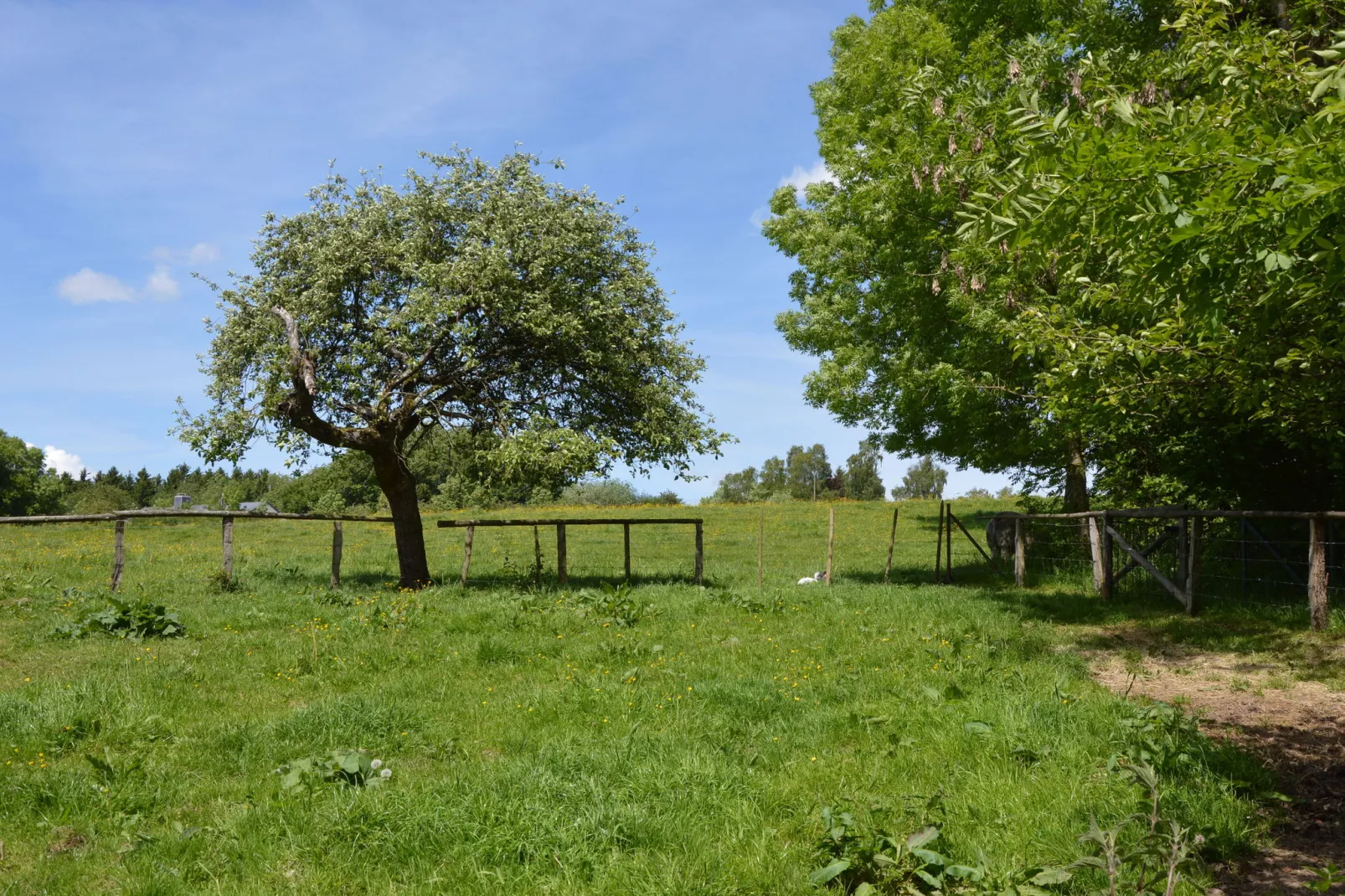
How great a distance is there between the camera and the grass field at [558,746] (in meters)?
5.62

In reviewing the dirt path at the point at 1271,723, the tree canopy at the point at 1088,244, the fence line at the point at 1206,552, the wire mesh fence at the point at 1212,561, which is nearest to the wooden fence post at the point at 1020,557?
the fence line at the point at 1206,552

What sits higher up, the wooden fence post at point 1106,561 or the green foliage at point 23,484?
the green foliage at point 23,484

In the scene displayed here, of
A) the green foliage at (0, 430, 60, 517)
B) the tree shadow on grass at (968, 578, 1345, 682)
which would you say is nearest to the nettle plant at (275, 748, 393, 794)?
the tree shadow on grass at (968, 578, 1345, 682)

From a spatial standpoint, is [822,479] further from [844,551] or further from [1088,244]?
[1088,244]

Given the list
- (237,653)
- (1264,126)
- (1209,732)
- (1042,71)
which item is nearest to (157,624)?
(237,653)

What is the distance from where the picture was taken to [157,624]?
44.2 feet

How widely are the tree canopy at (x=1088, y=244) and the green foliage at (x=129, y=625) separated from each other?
12.9 meters

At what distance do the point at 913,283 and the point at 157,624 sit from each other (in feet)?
54.2

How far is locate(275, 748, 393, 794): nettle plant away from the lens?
667 centimetres

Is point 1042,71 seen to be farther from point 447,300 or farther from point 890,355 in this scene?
point 447,300

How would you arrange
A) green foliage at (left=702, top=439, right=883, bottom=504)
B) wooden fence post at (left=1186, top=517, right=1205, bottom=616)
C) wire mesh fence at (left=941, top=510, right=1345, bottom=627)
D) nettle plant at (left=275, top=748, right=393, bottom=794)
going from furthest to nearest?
green foliage at (left=702, top=439, right=883, bottom=504) → wooden fence post at (left=1186, top=517, right=1205, bottom=616) → wire mesh fence at (left=941, top=510, right=1345, bottom=627) → nettle plant at (left=275, top=748, right=393, bottom=794)

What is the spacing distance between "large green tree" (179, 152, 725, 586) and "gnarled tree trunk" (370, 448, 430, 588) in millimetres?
39

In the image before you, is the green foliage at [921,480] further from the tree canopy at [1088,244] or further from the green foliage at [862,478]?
the tree canopy at [1088,244]

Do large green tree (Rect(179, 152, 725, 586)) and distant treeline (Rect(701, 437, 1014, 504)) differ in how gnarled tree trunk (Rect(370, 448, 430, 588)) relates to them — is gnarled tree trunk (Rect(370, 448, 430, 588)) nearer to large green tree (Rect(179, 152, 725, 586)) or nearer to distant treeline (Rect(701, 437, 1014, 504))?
large green tree (Rect(179, 152, 725, 586))
